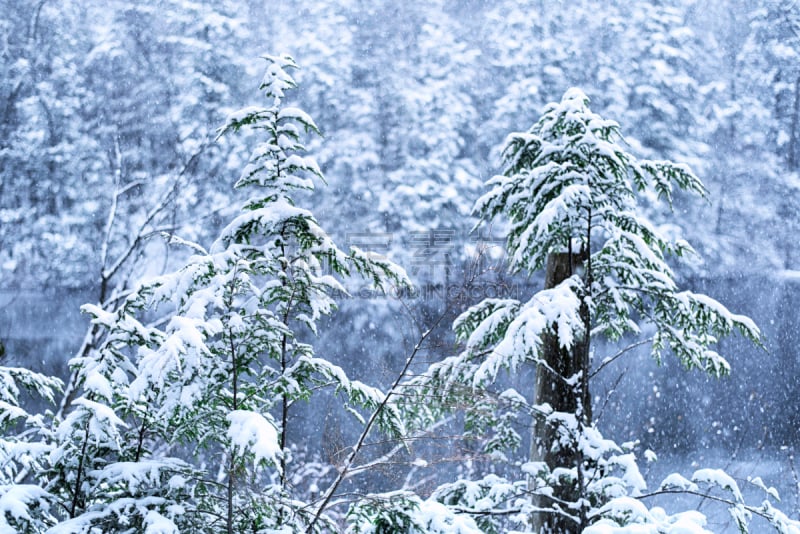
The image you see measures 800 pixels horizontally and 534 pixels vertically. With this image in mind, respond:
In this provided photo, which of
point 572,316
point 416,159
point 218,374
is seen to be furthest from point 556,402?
point 416,159

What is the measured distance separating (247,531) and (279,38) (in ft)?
42.3

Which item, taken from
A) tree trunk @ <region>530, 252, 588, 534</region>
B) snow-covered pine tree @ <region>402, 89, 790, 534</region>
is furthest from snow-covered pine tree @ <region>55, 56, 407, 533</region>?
tree trunk @ <region>530, 252, 588, 534</region>

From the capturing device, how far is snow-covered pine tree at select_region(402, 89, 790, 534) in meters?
2.39

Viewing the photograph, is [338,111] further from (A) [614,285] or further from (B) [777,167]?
(A) [614,285]

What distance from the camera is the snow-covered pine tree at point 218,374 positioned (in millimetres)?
1640

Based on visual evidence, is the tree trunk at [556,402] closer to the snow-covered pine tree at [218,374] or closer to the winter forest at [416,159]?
the snow-covered pine tree at [218,374]

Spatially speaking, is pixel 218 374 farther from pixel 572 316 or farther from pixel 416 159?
pixel 416 159

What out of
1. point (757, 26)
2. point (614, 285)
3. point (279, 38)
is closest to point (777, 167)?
point (757, 26)

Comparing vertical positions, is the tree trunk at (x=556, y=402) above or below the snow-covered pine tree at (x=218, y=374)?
below

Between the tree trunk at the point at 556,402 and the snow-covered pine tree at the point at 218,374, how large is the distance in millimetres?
932

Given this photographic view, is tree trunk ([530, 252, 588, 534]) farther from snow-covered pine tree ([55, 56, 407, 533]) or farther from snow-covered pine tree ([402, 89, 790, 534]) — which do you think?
snow-covered pine tree ([55, 56, 407, 533])

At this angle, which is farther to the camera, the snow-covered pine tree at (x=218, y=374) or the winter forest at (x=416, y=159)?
the winter forest at (x=416, y=159)

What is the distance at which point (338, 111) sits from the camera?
507 inches

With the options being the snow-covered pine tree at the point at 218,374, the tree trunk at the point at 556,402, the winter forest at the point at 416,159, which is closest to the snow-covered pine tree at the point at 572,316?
the tree trunk at the point at 556,402
